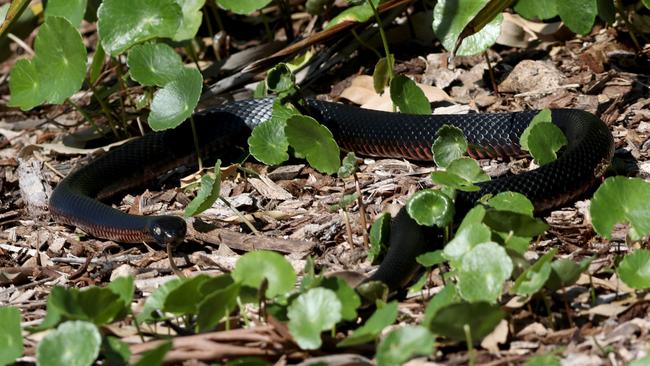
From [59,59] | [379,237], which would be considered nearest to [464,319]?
[379,237]

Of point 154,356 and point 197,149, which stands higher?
point 154,356

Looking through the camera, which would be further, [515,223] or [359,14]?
[359,14]

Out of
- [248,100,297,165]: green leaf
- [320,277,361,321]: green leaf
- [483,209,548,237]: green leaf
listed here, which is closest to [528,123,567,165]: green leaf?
[483,209,548,237]: green leaf

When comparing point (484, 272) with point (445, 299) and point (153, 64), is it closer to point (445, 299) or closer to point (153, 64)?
point (445, 299)

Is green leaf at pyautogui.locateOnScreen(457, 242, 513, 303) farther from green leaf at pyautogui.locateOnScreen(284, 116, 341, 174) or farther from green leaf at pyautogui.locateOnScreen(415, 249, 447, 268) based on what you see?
green leaf at pyautogui.locateOnScreen(284, 116, 341, 174)

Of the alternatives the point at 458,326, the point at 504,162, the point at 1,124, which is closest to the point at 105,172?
the point at 1,124

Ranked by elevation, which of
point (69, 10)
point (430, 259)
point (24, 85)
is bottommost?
point (430, 259)
